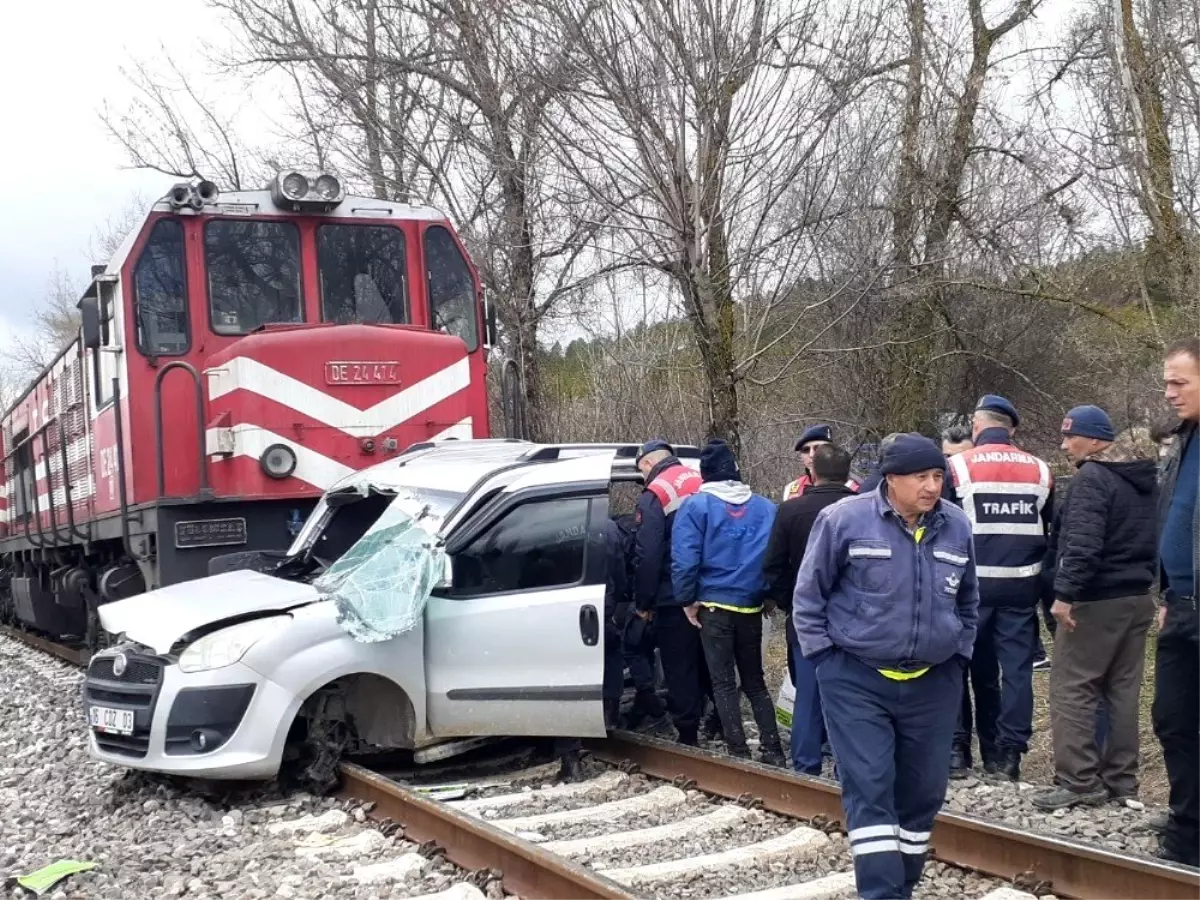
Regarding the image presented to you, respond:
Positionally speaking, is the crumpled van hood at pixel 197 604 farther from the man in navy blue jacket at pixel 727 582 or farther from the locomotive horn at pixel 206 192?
the locomotive horn at pixel 206 192

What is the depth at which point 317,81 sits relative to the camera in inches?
677

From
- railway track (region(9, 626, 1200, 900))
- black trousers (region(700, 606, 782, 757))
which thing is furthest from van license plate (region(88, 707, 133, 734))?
black trousers (region(700, 606, 782, 757))

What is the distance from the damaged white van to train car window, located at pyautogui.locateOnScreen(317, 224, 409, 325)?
Result: 298 cm

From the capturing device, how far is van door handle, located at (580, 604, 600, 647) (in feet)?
22.1

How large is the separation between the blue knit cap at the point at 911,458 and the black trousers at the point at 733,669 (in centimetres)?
306

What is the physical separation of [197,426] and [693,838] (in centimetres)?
517

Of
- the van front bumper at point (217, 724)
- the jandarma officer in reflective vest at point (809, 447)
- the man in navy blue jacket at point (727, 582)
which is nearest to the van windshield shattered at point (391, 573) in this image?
the van front bumper at point (217, 724)

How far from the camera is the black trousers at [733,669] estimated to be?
7113mm

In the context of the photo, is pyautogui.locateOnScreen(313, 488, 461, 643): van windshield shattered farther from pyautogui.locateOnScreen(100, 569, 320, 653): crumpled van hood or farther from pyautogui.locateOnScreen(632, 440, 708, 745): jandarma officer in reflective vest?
pyautogui.locateOnScreen(632, 440, 708, 745): jandarma officer in reflective vest

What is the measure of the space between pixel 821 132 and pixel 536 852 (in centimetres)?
751

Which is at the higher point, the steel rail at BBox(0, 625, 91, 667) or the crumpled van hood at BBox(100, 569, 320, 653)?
the crumpled van hood at BBox(100, 569, 320, 653)

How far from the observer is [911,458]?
411 cm

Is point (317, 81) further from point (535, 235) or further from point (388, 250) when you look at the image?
point (388, 250)

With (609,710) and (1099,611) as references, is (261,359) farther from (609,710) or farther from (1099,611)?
(1099,611)
